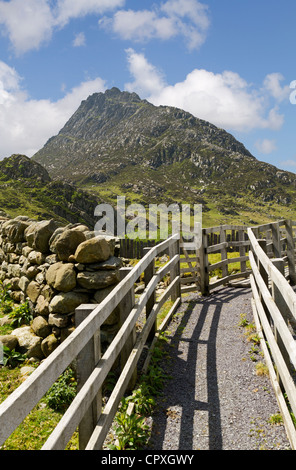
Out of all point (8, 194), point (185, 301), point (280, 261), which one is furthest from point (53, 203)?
point (280, 261)

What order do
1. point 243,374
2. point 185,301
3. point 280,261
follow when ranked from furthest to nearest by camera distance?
point 185,301 < point 243,374 < point 280,261

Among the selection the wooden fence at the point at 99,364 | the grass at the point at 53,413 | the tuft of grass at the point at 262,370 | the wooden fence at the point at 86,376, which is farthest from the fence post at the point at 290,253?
the wooden fence at the point at 86,376

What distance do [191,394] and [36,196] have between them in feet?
264

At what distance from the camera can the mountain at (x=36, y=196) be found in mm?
65812

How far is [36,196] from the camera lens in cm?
7900

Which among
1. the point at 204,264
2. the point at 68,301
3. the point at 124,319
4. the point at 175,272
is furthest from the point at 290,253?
the point at 124,319

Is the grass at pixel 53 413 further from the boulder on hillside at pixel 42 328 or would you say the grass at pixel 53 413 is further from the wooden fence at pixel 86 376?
the boulder on hillside at pixel 42 328

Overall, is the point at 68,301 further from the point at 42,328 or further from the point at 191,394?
the point at 191,394

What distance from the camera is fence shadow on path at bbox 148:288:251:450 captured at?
366 cm
